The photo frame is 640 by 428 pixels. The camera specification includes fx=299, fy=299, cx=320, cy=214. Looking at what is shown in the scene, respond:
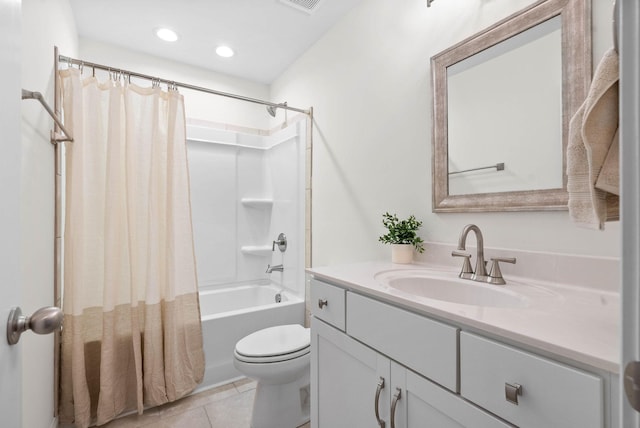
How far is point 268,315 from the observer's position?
2.20 meters

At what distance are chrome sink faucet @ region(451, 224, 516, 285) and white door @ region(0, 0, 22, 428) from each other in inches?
47.7

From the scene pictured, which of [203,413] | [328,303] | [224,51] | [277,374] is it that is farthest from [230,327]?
[224,51]

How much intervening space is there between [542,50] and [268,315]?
6.91 ft

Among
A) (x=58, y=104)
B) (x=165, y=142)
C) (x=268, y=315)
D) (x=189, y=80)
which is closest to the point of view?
(x=58, y=104)

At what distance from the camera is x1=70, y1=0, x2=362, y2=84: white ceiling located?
192 centimetres

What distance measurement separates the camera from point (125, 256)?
1.73 meters

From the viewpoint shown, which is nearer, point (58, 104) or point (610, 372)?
point (610, 372)

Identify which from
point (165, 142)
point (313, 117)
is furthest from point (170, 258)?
point (313, 117)

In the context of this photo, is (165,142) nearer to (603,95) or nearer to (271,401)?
(271,401)

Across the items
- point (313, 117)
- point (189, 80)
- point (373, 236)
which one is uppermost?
point (189, 80)

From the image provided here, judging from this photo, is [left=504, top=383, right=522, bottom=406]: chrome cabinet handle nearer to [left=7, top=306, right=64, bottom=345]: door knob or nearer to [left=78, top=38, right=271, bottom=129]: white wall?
[left=7, top=306, right=64, bottom=345]: door knob

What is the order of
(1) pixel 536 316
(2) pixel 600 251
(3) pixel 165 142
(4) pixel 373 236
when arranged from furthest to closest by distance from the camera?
(3) pixel 165 142, (4) pixel 373 236, (2) pixel 600 251, (1) pixel 536 316
